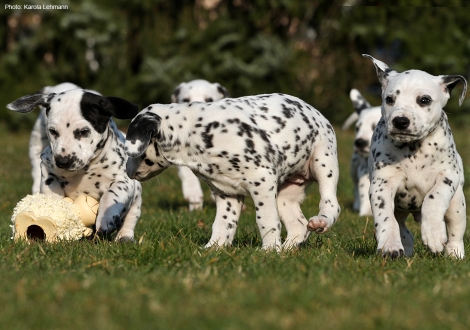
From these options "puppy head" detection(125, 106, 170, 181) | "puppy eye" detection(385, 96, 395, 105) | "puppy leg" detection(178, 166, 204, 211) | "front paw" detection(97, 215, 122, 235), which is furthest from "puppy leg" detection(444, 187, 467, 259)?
"puppy leg" detection(178, 166, 204, 211)

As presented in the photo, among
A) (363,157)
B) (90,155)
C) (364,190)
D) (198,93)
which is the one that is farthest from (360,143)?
(90,155)

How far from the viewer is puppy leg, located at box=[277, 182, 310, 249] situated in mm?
7377

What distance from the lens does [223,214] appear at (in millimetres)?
6996

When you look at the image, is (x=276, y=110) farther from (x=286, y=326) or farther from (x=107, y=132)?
(x=286, y=326)

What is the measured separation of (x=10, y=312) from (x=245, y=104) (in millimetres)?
3294

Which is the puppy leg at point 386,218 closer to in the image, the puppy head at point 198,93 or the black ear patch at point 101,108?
the black ear patch at point 101,108

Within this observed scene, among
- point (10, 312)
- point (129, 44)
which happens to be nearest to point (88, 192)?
point (10, 312)

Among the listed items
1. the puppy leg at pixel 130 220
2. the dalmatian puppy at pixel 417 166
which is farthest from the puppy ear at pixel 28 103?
the dalmatian puppy at pixel 417 166

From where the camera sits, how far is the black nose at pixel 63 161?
273 inches

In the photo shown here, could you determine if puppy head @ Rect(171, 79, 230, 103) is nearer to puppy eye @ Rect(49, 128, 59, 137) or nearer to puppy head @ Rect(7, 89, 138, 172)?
puppy head @ Rect(7, 89, 138, 172)

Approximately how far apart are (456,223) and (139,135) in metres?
2.78

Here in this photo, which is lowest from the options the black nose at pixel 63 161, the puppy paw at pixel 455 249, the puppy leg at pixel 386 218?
the puppy paw at pixel 455 249

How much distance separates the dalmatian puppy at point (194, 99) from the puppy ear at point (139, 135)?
4146 millimetres

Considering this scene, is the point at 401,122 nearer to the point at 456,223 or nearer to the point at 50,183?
the point at 456,223
